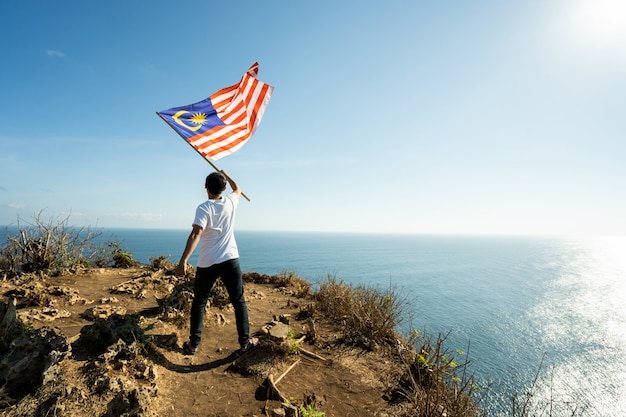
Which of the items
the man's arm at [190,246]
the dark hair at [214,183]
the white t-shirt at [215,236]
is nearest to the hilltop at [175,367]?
the man's arm at [190,246]

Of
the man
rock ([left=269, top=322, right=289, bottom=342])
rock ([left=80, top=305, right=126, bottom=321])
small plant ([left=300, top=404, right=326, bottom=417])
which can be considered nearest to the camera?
small plant ([left=300, top=404, right=326, bottom=417])

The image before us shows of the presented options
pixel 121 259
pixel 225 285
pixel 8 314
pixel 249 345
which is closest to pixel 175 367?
pixel 249 345

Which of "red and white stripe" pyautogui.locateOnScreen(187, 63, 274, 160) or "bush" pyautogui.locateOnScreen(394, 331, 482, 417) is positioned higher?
"red and white stripe" pyautogui.locateOnScreen(187, 63, 274, 160)

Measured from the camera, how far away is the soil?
303cm

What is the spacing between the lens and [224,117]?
647 centimetres

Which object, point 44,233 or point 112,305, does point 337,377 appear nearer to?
point 112,305

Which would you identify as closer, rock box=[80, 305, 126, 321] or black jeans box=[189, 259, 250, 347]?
black jeans box=[189, 259, 250, 347]

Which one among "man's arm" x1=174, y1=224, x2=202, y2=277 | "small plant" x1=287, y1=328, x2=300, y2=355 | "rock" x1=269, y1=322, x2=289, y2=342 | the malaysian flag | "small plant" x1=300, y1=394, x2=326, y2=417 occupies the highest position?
the malaysian flag

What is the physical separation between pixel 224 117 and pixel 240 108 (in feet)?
1.78

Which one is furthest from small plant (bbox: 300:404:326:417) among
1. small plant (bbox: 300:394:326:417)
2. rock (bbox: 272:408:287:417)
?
rock (bbox: 272:408:287:417)

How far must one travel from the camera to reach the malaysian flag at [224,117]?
5.62m

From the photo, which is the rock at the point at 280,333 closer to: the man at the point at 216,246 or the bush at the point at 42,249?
the man at the point at 216,246

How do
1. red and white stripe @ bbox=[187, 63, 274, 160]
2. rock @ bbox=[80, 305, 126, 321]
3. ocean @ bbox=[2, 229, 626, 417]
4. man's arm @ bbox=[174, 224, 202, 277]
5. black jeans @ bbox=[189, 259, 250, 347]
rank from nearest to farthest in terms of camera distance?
man's arm @ bbox=[174, 224, 202, 277], black jeans @ bbox=[189, 259, 250, 347], rock @ bbox=[80, 305, 126, 321], red and white stripe @ bbox=[187, 63, 274, 160], ocean @ bbox=[2, 229, 626, 417]

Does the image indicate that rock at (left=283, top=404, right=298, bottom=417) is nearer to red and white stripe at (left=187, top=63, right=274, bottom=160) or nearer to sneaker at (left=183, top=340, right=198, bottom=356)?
sneaker at (left=183, top=340, right=198, bottom=356)
